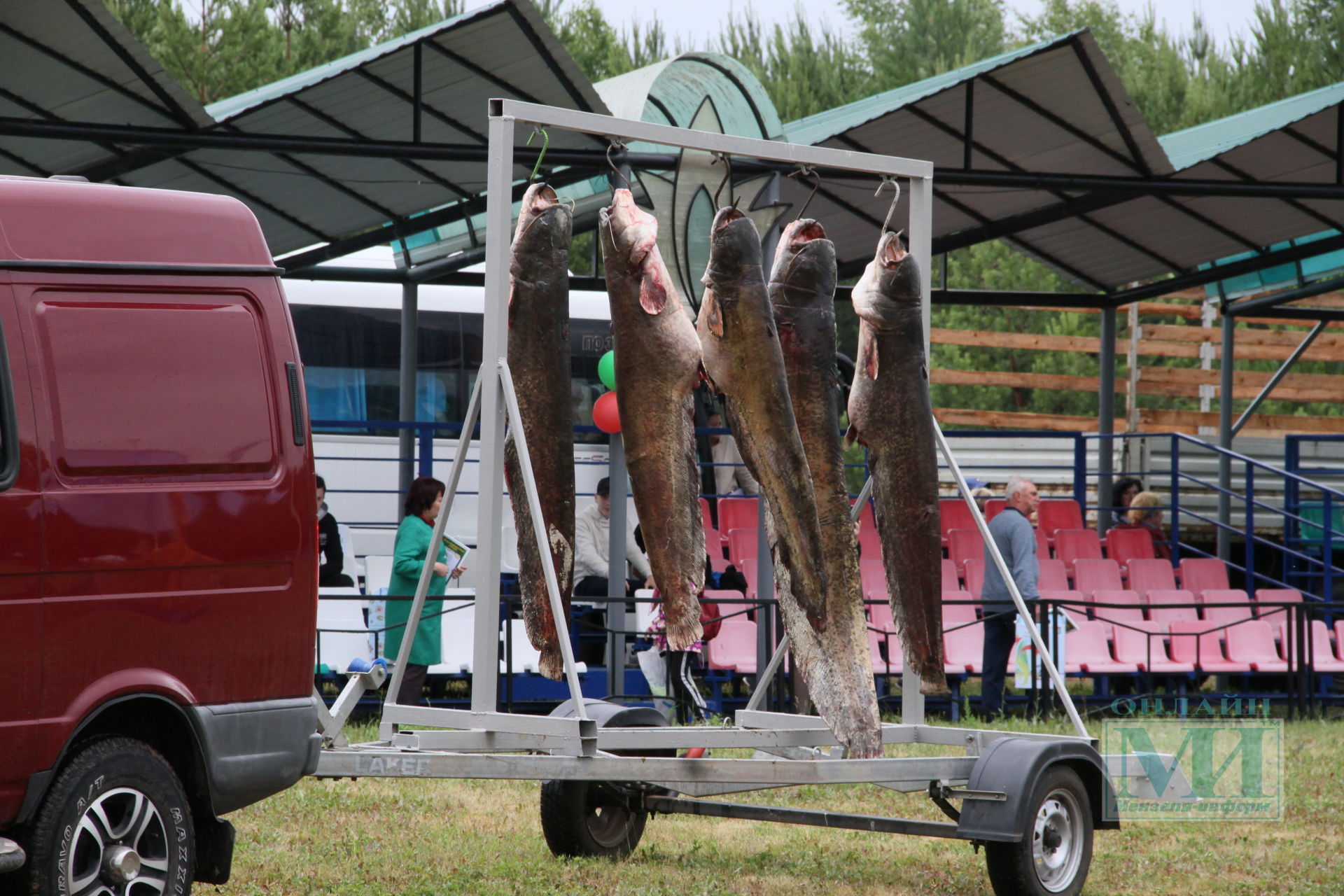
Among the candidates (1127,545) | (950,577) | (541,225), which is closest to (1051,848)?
(541,225)

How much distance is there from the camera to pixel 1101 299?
18000 mm

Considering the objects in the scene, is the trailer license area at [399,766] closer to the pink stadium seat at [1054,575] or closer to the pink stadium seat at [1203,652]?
the pink stadium seat at [1203,652]

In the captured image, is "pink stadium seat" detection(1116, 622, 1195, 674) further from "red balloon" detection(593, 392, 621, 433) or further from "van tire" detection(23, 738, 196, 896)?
"van tire" detection(23, 738, 196, 896)

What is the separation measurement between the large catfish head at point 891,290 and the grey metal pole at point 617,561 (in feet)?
17.0

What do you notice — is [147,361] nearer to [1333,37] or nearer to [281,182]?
[281,182]

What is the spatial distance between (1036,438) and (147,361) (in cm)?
1694

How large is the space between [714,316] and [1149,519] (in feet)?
40.0

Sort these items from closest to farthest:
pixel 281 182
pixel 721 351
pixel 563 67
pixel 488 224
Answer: pixel 488 224
pixel 721 351
pixel 563 67
pixel 281 182

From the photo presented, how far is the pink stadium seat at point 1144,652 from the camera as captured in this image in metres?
13.5

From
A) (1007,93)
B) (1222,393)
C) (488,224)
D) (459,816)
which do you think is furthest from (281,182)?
(1222,393)

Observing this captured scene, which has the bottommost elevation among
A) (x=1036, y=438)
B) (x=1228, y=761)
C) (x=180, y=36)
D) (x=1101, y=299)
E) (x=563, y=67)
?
(x=1228, y=761)

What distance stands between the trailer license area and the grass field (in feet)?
4.15

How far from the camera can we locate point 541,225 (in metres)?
5.47

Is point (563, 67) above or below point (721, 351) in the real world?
above
